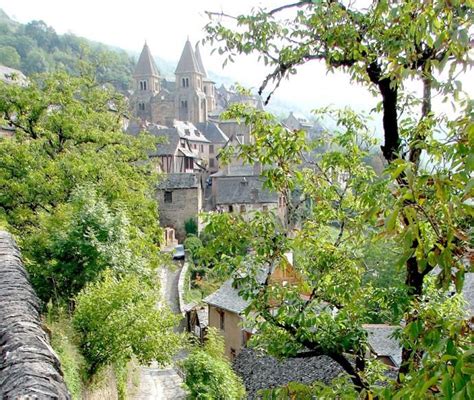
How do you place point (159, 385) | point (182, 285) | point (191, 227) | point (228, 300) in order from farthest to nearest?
point (191, 227), point (182, 285), point (228, 300), point (159, 385)

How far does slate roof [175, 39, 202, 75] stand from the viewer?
85.4 m

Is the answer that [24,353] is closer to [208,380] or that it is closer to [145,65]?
[208,380]

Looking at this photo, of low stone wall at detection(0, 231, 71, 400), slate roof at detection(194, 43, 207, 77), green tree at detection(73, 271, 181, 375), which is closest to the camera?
low stone wall at detection(0, 231, 71, 400)

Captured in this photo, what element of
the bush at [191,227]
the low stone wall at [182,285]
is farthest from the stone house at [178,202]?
the low stone wall at [182,285]

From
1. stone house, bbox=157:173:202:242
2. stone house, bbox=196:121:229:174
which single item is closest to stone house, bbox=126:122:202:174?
stone house, bbox=157:173:202:242

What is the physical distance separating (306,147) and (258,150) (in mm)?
595

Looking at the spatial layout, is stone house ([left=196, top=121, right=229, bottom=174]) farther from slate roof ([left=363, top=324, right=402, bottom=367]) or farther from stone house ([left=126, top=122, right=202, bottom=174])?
slate roof ([left=363, top=324, right=402, bottom=367])

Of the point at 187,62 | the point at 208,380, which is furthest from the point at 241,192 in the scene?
the point at 187,62

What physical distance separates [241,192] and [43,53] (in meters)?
82.0

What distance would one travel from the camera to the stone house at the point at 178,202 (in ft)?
144

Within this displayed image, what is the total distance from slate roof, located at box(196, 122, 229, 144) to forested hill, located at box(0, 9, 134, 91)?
30.9 metres

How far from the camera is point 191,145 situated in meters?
66.9

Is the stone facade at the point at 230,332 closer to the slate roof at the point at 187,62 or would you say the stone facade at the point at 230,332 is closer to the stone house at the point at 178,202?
the stone house at the point at 178,202

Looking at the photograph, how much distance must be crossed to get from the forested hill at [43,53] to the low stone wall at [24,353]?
97845 mm
